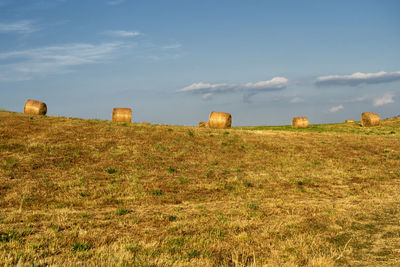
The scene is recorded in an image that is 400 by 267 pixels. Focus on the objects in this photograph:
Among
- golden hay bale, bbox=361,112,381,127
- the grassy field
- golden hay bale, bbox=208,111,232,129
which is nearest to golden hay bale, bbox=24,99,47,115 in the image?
the grassy field

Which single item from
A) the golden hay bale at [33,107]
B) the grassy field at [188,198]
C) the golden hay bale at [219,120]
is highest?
the golden hay bale at [33,107]

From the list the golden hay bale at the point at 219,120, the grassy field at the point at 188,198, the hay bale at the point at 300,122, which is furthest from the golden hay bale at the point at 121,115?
the hay bale at the point at 300,122

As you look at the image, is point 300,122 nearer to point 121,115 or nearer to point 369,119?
point 369,119

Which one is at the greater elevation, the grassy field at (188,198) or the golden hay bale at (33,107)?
the golden hay bale at (33,107)

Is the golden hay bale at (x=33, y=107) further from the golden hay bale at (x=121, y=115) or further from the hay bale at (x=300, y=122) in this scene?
the hay bale at (x=300, y=122)

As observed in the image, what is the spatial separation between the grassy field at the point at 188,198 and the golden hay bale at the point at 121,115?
6.00 m

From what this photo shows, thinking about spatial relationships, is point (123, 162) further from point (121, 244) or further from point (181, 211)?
point (121, 244)

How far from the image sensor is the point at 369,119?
57.8 m

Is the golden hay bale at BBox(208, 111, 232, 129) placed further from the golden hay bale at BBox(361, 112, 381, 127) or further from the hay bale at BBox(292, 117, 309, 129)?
the golden hay bale at BBox(361, 112, 381, 127)

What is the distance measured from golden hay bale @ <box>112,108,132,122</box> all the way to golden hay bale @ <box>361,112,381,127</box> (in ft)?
139

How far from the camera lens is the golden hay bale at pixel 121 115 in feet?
131

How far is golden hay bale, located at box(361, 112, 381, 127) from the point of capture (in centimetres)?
5794

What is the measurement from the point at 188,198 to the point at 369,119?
2039 inches

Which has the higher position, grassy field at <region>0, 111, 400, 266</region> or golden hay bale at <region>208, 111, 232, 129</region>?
golden hay bale at <region>208, 111, 232, 129</region>
